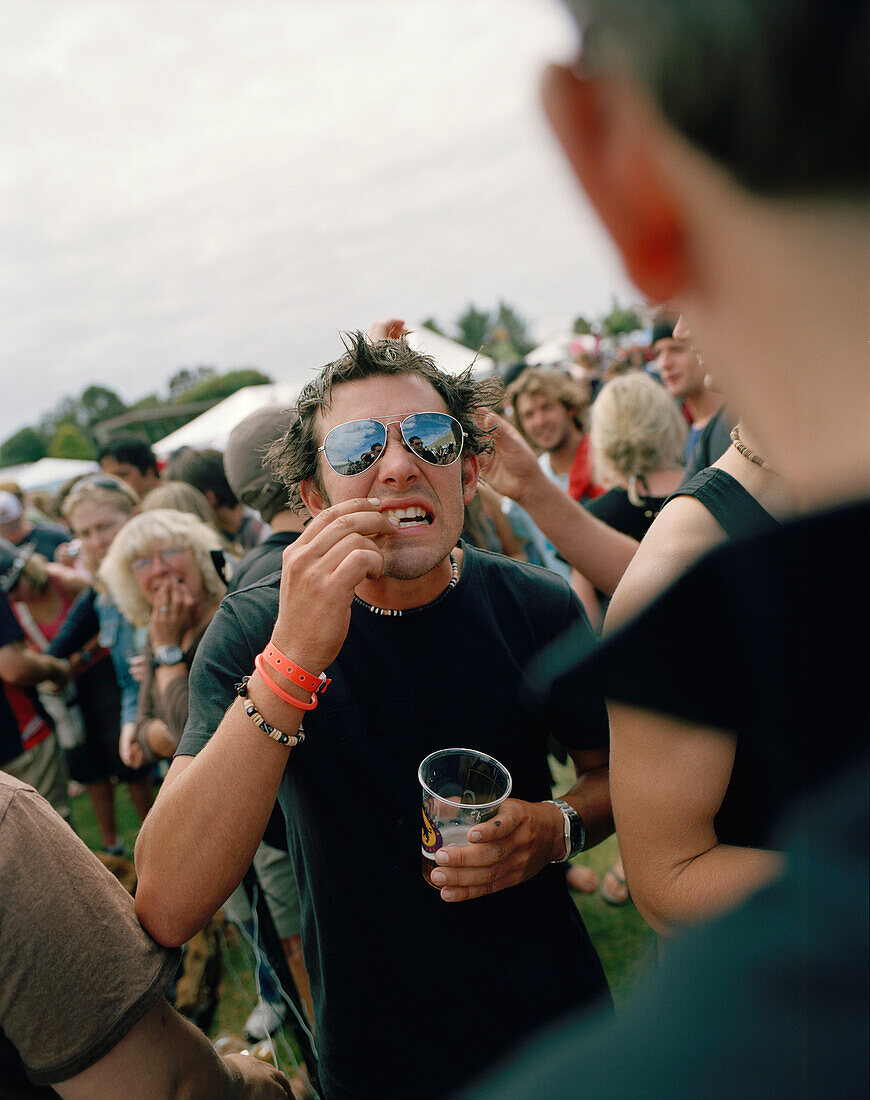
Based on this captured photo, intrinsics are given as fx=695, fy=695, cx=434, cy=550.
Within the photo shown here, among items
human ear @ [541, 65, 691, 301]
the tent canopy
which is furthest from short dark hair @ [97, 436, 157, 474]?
the tent canopy

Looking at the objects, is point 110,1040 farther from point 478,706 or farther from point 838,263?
point 838,263

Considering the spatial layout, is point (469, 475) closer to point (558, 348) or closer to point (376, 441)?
point (376, 441)

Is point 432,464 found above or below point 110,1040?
above

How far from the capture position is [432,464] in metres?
1.92

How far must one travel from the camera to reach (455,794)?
1681 millimetres

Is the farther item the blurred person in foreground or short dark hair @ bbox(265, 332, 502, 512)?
short dark hair @ bbox(265, 332, 502, 512)

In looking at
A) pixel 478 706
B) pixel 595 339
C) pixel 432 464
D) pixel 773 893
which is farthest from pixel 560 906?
pixel 595 339

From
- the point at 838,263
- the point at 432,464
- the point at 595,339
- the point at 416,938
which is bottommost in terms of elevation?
the point at 595,339

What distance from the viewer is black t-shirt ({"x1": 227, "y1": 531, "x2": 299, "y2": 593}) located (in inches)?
107

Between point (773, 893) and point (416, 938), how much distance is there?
1.45 m

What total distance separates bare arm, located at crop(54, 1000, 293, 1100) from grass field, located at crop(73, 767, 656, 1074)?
77.8 inches

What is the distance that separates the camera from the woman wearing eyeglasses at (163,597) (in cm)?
311

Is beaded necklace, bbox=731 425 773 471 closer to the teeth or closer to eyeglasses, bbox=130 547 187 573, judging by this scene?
the teeth

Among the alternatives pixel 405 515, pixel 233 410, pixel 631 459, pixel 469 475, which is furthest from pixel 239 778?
pixel 233 410
